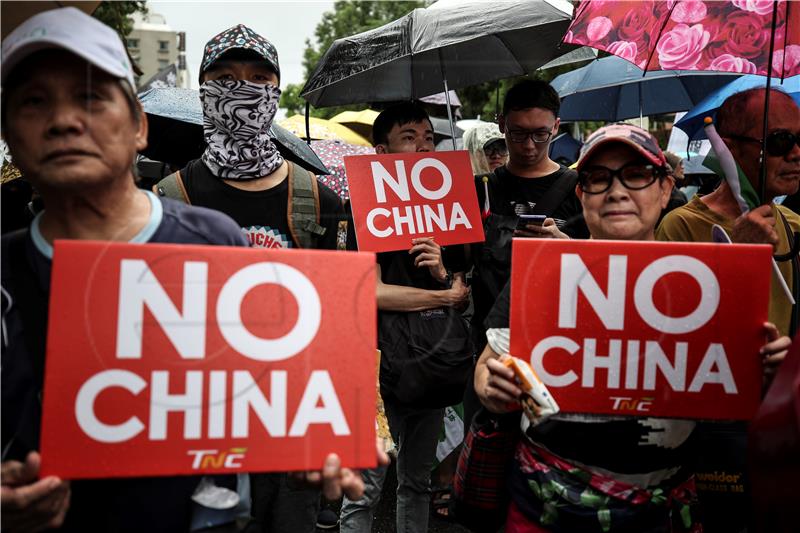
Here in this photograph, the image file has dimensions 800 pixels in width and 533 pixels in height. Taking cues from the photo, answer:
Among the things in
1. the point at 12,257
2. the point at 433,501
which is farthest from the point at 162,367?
the point at 433,501

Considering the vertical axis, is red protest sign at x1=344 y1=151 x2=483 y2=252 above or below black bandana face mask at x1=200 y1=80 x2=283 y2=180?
below

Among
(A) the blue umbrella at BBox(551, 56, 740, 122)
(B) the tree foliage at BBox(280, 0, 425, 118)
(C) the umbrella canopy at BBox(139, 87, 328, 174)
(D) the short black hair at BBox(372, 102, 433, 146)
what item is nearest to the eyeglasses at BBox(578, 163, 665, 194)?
(D) the short black hair at BBox(372, 102, 433, 146)

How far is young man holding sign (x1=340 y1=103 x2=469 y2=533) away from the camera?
3662 millimetres

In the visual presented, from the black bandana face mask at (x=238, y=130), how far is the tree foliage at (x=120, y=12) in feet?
30.8

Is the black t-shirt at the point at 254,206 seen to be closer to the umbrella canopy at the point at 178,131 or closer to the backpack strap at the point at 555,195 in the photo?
the backpack strap at the point at 555,195

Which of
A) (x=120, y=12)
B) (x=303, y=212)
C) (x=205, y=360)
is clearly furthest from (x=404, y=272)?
(x=120, y=12)

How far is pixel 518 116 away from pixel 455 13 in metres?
0.61

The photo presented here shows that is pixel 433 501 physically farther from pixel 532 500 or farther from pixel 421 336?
pixel 532 500

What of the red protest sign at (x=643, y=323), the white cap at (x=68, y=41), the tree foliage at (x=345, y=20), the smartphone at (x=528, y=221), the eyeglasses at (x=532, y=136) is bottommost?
the red protest sign at (x=643, y=323)

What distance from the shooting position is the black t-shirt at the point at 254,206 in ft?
9.84

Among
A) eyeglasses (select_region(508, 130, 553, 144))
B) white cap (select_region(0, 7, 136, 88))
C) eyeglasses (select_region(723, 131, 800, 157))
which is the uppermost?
eyeglasses (select_region(508, 130, 553, 144))

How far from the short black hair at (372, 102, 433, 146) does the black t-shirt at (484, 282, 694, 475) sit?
85.9 inches

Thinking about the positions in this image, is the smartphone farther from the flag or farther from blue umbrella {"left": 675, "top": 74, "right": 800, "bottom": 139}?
blue umbrella {"left": 675, "top": 74, "right": 800, "bottom": 139}

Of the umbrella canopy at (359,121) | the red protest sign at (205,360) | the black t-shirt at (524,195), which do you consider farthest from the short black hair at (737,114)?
the umbrella canopy at (359,121)
